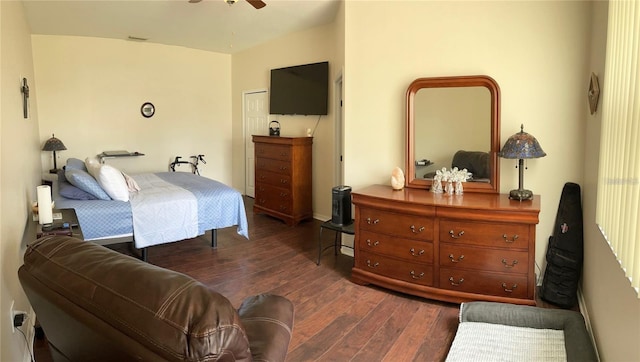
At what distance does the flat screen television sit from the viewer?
558 cm

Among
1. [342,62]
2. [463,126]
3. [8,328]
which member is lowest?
[8,328]

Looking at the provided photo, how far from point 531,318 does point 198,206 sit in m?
3.06

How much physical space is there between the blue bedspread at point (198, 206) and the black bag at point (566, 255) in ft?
9.54

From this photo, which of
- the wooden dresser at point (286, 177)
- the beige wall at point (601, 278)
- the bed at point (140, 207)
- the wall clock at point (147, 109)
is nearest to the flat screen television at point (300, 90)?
the wooden dresser at point (286, 177)

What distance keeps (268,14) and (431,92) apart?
7.98 feet

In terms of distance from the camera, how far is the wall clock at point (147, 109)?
6.86 metres

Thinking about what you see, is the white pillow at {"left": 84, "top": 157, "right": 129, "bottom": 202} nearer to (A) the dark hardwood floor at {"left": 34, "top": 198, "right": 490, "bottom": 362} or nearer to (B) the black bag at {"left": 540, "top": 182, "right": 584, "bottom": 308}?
(A) the dark hardwood floor at {"left": 34, "top": 198, "right": 490, "bottom": 362}

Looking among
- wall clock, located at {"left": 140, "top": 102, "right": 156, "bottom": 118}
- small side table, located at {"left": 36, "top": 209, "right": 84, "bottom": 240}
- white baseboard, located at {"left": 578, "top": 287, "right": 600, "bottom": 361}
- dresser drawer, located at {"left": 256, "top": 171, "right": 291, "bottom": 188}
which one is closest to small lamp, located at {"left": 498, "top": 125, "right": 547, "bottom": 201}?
white baseboard, located at {"left": 578, "top": 287, "right": 600, "bottom": 361}

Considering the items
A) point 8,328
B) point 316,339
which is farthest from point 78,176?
point 316,339

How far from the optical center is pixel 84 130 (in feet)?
20.9

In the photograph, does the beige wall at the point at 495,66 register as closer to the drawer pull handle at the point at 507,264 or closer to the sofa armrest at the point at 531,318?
the drawer pull handle at the point at 507,264

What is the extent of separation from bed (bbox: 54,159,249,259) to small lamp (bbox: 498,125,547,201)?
2686 mm

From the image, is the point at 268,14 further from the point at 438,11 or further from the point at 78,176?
the point at 78,176

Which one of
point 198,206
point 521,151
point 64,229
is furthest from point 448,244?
point 64,229
